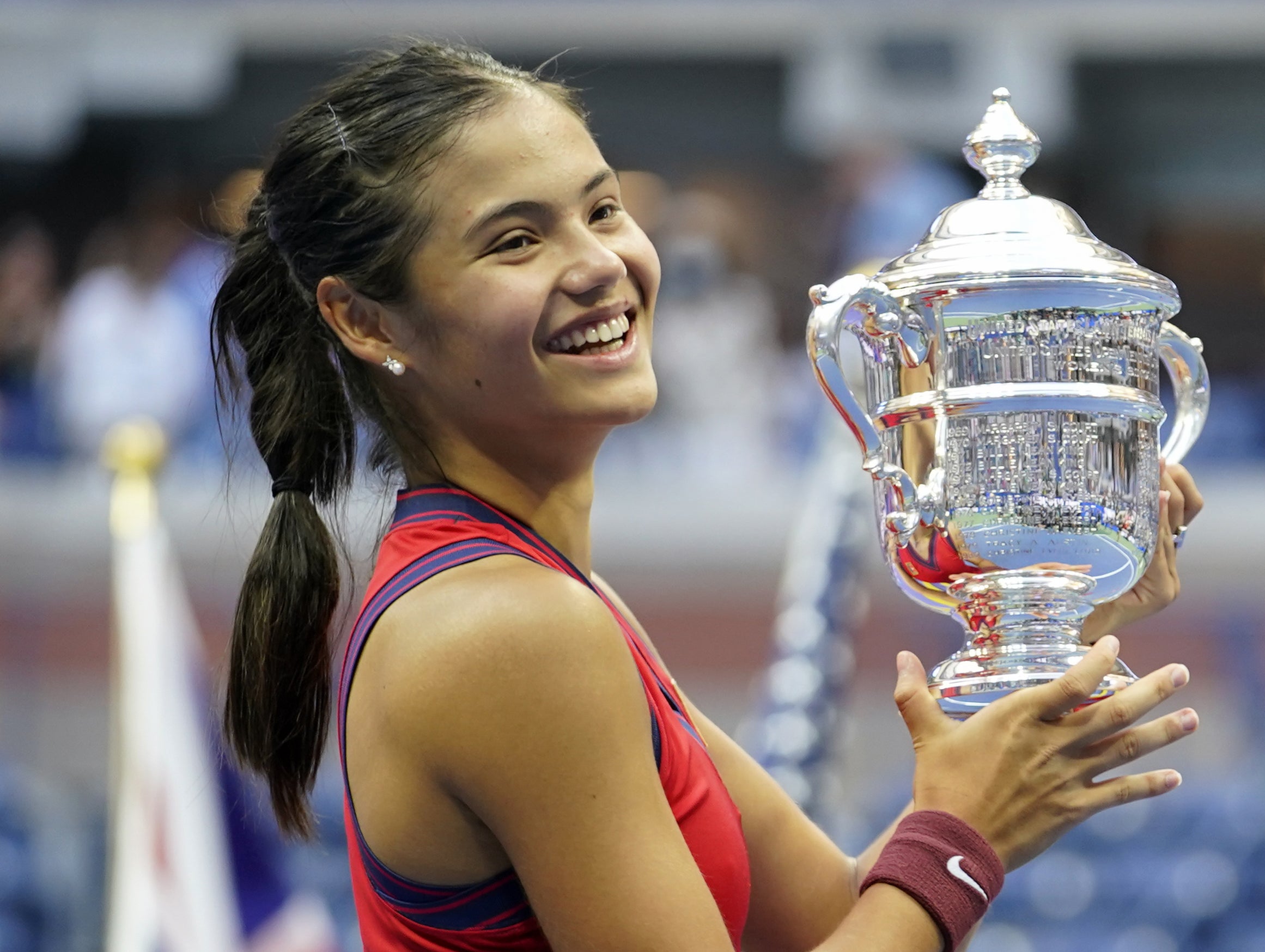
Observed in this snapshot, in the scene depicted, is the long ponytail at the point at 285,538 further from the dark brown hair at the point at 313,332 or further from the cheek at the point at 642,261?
the cheek at the point at 642,261

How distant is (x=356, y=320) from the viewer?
1.45 metres

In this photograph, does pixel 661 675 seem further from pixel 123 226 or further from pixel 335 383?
pixel 123 226

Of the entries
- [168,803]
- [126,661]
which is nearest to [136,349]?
[126,661]

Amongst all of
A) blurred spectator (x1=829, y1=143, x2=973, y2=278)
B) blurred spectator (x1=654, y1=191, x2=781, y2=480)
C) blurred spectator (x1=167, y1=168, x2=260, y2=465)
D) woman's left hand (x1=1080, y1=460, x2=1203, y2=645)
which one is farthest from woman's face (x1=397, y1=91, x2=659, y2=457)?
blurred spectator (x1=654, y1=191, x2=781, y2=480)

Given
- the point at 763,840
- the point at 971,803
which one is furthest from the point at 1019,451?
the point at 763,840

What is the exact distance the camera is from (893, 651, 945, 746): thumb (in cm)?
131

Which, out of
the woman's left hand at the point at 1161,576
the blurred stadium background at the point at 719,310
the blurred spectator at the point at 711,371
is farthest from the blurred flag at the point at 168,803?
the blurred spectator at the point at 711,371

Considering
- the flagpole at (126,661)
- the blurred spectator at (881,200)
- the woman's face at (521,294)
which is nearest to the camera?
the woman's face at (521,294)

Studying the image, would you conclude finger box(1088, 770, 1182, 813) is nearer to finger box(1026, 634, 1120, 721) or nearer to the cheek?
finger box(1026, 634, 1120, 721)

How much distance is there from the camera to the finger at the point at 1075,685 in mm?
1261

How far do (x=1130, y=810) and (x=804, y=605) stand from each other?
75.2 inches

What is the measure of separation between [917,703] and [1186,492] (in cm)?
45

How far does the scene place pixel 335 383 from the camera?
153cm

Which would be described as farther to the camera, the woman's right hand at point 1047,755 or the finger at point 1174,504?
the finger at point 1174,504
